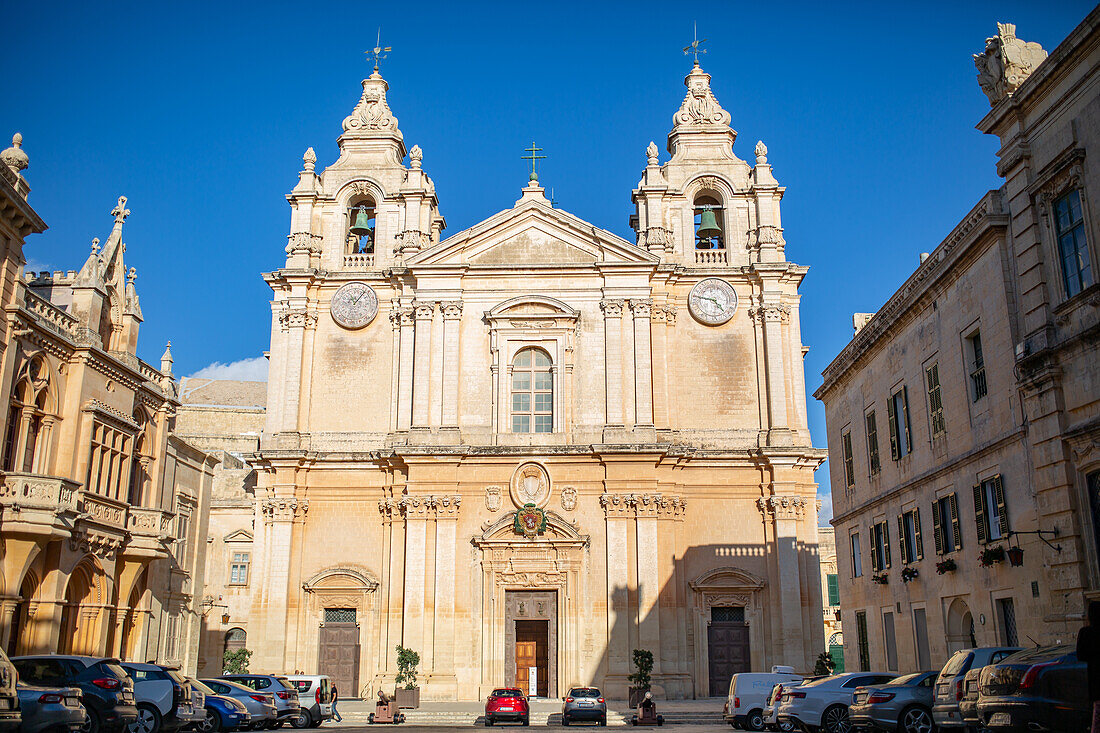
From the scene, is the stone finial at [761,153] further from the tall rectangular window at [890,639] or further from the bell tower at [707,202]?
the tall rectangular window at [890,639]

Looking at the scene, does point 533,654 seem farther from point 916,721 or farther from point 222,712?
point 916,721

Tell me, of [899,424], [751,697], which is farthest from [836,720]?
[899,424]

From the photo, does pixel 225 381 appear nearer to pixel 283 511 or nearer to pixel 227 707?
pixel 283 511

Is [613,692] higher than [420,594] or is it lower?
lower

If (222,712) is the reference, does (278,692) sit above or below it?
above

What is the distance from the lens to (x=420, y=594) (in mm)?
31719

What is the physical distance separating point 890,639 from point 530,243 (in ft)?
60.2

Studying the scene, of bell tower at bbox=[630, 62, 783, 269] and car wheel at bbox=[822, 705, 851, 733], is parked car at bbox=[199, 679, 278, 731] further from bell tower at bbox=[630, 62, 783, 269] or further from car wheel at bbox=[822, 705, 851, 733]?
bell tower at bbox=[630, 62, 783, 269]

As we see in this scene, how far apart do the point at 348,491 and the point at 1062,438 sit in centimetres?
2397

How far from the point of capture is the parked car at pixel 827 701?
17906 millimetres

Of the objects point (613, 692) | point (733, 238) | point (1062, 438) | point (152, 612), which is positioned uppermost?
point (733, 238)

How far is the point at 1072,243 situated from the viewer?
16.1 metres

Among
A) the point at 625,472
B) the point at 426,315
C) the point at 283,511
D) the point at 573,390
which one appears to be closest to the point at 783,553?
the point at 625,472

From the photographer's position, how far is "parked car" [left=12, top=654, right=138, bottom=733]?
14727 millimetres
